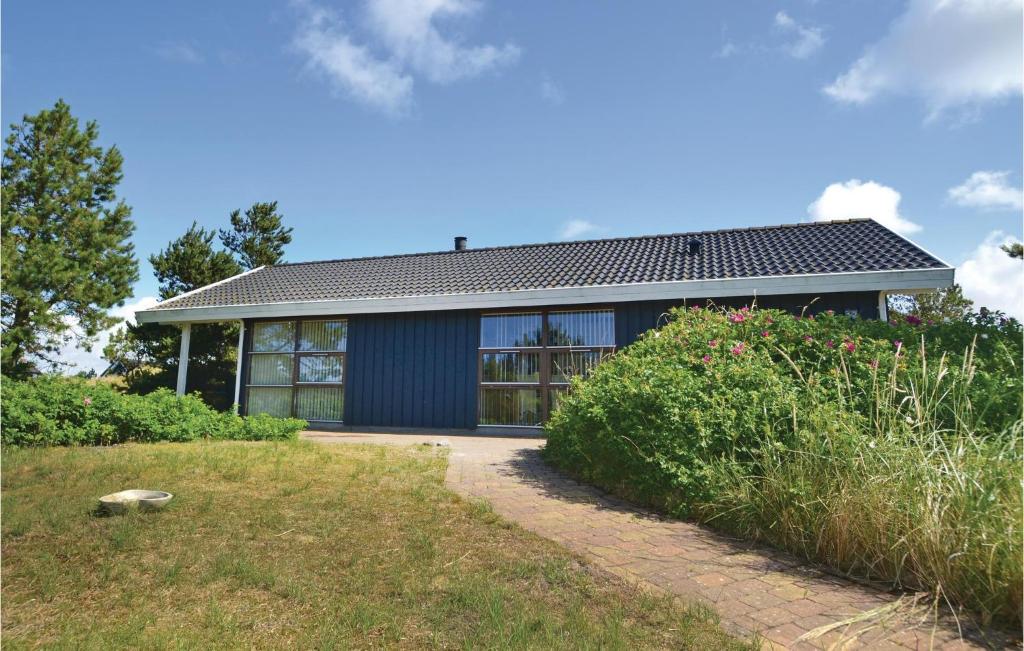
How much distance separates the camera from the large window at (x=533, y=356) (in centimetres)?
958

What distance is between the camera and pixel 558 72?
8.23 meters

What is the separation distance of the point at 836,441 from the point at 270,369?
1098 cm

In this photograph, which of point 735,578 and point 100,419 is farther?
point 100,419

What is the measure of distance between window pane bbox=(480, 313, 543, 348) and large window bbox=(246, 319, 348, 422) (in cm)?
310

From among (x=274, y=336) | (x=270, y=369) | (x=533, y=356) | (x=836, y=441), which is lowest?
(x=836, y=441)

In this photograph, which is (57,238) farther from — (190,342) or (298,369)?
(298,369)

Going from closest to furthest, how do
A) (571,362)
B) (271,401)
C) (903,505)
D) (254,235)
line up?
1. (903,505)
2. (571,362)
3. (271,401)
4. (254,235)

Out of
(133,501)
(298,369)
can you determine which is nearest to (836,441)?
(133,501)

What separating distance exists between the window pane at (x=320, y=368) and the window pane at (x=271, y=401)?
545mm

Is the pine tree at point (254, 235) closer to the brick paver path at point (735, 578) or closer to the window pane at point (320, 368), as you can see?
the window pane at point (320, 368)

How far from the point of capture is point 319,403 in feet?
36.6

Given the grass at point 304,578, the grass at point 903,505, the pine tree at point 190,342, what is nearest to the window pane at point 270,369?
the pine tree at point 190,342

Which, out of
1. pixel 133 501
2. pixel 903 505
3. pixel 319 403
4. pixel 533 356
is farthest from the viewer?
pixel 319 403

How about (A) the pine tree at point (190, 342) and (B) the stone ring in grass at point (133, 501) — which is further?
(A) the pine tree at point (190, 342)
